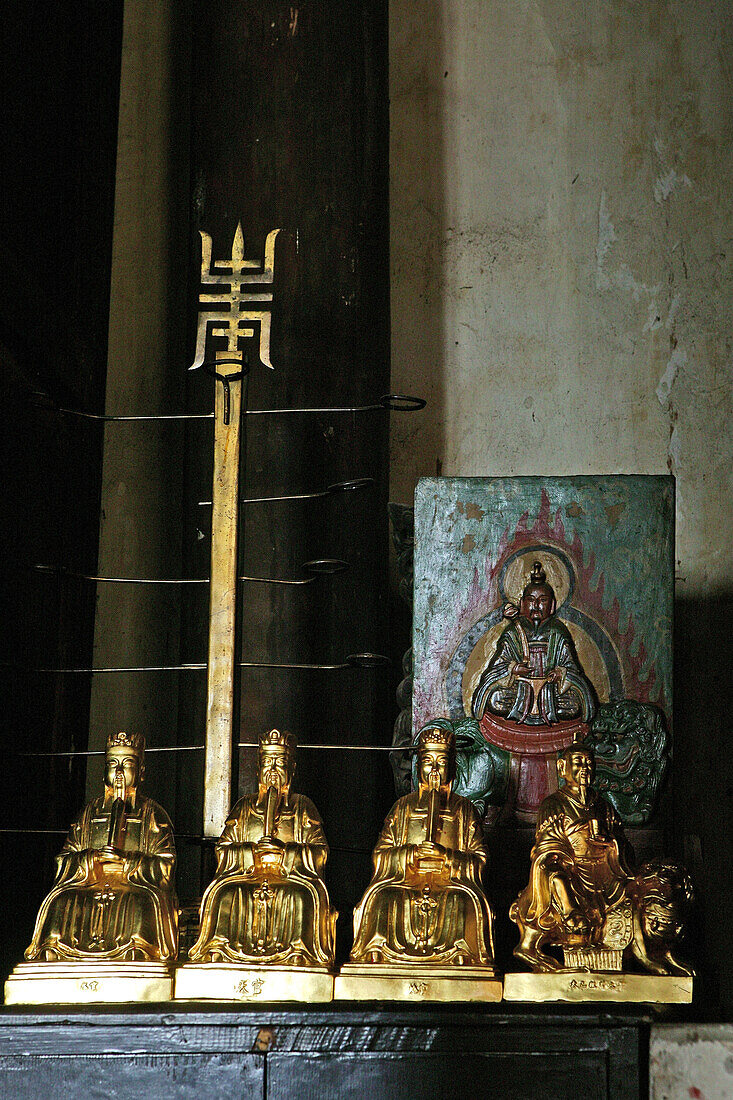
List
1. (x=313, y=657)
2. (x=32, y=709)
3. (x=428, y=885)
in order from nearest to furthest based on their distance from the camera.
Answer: (x=428, y=885) → (x=32, y=709) → (x=313, y=657)

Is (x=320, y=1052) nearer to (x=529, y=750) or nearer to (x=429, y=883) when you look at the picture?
(x=429, y=883)

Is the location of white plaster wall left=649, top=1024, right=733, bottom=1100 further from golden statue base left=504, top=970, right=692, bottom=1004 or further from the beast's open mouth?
the beast's open mouth

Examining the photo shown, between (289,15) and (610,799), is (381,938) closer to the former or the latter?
(610,799)

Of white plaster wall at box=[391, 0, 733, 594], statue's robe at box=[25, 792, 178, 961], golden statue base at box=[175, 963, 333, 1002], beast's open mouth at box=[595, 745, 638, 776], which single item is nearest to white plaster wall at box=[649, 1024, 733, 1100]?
golden statue base at box=[175, 963, 333, 1002]

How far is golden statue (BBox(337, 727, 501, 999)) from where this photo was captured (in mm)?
2631

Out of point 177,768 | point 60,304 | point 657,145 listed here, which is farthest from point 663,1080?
point 657,145

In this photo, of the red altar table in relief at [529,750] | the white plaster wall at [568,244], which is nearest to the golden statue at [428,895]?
the red altar table in relief at [529,750]

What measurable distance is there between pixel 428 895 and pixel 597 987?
0.40m

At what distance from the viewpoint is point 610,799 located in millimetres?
3398

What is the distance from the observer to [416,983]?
8.52ft

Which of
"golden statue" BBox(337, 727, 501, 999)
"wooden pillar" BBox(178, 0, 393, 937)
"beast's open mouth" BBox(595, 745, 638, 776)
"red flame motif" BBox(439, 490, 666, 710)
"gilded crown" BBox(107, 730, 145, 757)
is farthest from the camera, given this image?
"wooden pillar" BBox(178, 0, 393, 937)

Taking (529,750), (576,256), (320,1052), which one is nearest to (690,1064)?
(320,1052)

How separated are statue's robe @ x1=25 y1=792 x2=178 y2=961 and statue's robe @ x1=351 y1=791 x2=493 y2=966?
1.42ft

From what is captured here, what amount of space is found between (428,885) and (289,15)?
3.35 m
